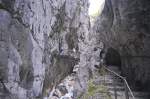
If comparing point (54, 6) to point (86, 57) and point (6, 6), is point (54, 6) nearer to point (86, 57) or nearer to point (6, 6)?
point (6, 6)

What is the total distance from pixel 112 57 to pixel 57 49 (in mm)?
5594

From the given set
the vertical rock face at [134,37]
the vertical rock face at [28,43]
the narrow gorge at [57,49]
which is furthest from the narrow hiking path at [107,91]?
the vertical rock face at [28,43]

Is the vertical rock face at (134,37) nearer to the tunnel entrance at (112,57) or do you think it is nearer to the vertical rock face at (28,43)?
the vertical rock face at (28,43)

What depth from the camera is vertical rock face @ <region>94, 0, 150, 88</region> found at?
10773 millimetres

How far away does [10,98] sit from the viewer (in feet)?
27.6

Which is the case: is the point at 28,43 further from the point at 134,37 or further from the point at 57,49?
the point at 134,37

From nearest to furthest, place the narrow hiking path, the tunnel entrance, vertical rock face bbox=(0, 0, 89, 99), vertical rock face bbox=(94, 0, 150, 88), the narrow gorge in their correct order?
vertical rock face bbox=(0, 0, 89, 99) < the narrow gorge < the narrow hiking path < vertical rock face bbox=(94, 0, 150, 88) < the tunnel entrance

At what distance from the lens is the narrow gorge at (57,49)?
878cm

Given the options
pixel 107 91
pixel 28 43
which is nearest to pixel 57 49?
pixel 28 43

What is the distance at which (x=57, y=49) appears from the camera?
45.8ft

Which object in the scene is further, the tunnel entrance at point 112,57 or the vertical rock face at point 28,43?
the tunnel entrance at point 112,57

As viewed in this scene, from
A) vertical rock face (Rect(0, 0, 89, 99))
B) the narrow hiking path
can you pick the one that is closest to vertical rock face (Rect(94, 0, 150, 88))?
the narrow hiking path

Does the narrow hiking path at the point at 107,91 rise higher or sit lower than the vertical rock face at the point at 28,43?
lower

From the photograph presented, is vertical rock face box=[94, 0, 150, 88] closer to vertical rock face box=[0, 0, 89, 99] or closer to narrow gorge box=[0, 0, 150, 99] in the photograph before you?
narrow gorge box=[0, 0, 150, 99]
